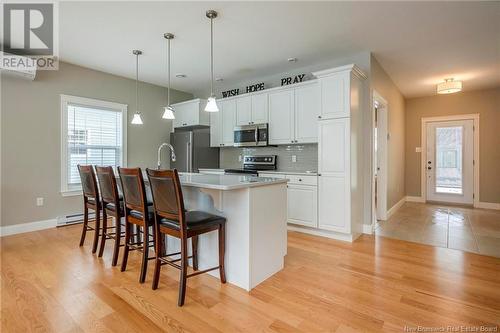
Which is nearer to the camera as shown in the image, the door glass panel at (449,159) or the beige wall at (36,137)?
the beige wall at (36,137)

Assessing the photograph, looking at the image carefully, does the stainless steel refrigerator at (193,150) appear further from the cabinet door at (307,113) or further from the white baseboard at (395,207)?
the white baseboard at (395,207)

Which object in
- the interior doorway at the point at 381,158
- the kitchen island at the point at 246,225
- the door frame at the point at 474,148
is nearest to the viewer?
the kitchen island at the point at 246,225

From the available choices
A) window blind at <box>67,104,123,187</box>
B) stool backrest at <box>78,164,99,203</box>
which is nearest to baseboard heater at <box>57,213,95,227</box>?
window blind at <box>67,104,123,187</box>

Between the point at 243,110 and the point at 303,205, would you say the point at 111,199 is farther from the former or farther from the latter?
the point at 243,110

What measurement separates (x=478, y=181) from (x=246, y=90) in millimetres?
5616

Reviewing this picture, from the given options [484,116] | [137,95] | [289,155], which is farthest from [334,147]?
[484,116]

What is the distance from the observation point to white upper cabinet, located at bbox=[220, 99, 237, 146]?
16.4 ft

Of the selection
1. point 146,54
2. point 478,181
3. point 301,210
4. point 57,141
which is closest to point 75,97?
point 57,141

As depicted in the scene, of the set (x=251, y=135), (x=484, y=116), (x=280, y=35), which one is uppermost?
(x=280, y=35)

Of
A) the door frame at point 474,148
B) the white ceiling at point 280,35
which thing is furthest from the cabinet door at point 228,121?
the door frame at point 474,148

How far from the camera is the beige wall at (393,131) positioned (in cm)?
430

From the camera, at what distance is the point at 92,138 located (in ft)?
15.1

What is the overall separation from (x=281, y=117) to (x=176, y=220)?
282 cm

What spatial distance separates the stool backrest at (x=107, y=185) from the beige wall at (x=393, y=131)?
3676mm
